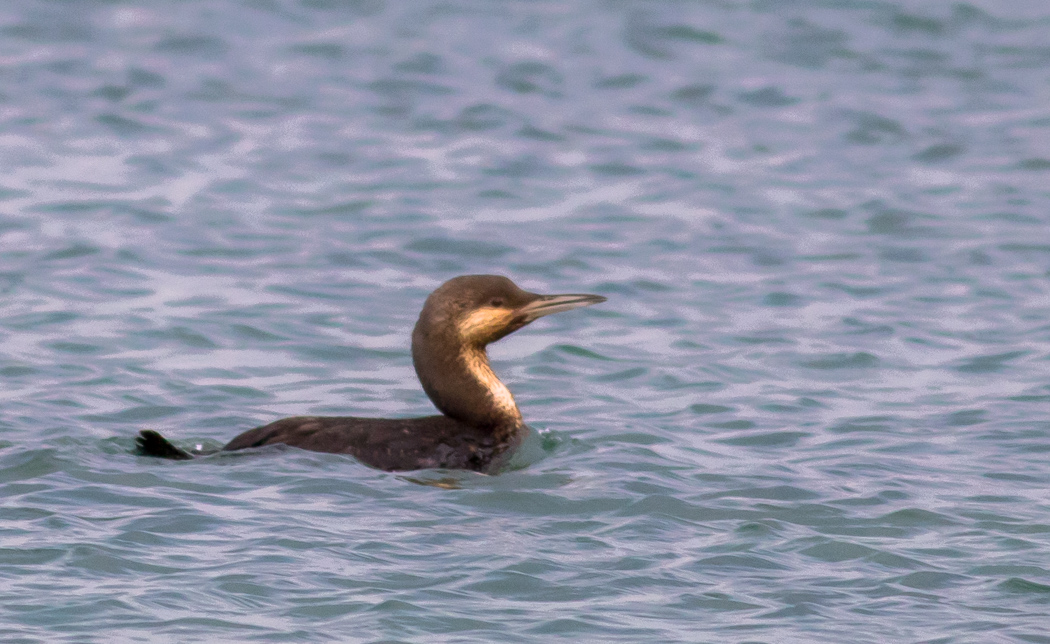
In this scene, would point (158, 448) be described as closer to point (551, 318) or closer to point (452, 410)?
point (452, 410)

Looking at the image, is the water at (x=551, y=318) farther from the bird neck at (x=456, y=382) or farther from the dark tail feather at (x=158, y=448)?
the bird neck at (x=456, y=382)

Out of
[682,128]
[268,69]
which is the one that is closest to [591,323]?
[682,128]

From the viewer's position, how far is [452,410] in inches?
345

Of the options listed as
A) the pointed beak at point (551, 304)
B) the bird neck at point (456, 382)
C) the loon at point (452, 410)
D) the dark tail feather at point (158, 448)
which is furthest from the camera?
the pointed beak at point (551, 304)

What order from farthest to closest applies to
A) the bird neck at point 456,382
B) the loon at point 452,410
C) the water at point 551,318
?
1. the bird neck at point 456,382
2. the loon at point 452,410
3. the water at point 551,318

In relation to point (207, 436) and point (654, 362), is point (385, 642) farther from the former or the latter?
point (654, 362)

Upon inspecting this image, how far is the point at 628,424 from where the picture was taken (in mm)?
9273

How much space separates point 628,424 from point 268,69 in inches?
379

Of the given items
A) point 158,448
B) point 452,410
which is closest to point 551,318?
point 452,410

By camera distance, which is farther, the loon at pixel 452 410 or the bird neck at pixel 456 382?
the bird neck at pixel 456 382

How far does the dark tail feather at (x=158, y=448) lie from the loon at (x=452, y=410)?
0.9 inches

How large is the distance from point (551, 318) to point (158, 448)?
4.31 m

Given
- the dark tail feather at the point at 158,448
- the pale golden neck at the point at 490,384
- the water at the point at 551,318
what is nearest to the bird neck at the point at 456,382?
the pale golden neck at the point at 490,384

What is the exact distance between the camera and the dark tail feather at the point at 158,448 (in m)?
7.89
